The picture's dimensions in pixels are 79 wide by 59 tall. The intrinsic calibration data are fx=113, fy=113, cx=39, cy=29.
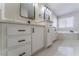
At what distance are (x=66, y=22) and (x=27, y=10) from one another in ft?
15.0

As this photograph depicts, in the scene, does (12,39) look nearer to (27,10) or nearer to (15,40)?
(15,40)

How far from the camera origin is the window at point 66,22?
Answer: 268 inches

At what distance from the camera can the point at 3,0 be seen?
1.94 meters

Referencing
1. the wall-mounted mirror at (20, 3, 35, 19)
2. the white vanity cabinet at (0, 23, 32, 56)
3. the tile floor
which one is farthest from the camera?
the tile floor

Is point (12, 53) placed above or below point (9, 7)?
below

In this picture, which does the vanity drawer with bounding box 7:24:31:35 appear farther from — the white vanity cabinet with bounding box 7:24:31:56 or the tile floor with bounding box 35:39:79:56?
the tile floor with bounding box 35:39:79:56

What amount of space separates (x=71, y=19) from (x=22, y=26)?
588 cm

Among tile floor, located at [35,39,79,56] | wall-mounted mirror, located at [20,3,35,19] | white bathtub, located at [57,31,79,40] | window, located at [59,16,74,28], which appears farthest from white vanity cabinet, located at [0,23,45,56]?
window, located at [59,16,74,28]

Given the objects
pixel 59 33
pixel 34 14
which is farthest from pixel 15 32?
pixel 59 33

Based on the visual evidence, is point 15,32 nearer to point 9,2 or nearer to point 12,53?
point 12,53

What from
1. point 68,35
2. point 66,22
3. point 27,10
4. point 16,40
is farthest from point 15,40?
point 66,22

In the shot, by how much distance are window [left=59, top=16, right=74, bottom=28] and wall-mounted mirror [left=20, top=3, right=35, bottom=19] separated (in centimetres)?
389

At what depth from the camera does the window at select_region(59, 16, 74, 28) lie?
6.81 metres

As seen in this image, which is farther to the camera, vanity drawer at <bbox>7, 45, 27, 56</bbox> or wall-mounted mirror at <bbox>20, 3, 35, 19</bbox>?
wall-mounted mirror at <bbox>20, 3, 35, 19</bbox>
